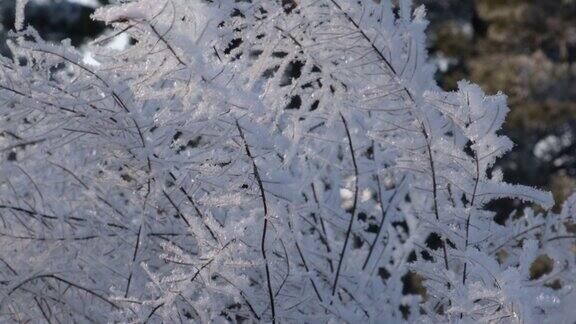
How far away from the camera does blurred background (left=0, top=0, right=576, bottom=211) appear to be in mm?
12586

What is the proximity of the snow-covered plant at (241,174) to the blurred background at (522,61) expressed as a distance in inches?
398

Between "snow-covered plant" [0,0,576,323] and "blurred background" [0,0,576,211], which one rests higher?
"blurred background" [0,0,576,211]

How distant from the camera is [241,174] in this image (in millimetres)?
1811

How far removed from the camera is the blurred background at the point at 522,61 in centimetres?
1259

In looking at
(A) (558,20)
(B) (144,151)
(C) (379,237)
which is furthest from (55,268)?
(A) (558,20)

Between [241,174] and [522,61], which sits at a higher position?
[522,61]

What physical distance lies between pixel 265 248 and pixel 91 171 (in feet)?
2.73

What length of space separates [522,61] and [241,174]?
1186cm

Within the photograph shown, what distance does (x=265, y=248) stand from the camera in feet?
5.91

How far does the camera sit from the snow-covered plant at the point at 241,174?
1.63 meters

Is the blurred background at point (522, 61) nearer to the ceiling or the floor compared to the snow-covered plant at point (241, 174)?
nearer to the ceiling

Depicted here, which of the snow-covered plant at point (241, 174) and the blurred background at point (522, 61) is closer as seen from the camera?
the snow-covered plant at point (241, 174)

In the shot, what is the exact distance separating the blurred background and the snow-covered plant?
398 inches

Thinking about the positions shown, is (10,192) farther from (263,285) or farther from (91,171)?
(263,285)
